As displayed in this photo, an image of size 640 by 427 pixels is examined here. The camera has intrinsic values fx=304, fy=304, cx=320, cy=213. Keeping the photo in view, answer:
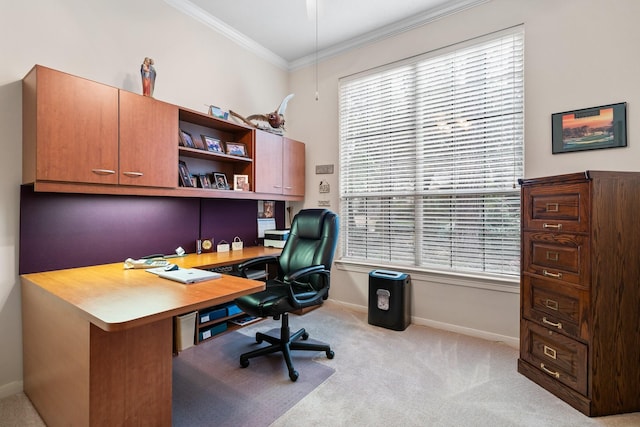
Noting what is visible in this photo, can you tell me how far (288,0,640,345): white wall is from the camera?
2.14 meters

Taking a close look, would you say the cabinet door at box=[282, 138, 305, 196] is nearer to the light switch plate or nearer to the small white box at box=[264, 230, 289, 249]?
the light switch plate

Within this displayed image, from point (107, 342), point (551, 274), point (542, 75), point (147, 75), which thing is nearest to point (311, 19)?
point (147, 75)

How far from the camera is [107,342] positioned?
134 cm

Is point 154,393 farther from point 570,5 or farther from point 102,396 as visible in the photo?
point 570,5

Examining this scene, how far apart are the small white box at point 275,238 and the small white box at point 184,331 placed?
1.17 meters

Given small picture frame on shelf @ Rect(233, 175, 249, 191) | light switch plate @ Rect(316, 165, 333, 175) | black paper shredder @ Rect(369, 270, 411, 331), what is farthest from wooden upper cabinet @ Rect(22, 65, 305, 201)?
black paper shredder @ Rect(369, 270, 411, 331)

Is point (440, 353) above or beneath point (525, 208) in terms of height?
beneath

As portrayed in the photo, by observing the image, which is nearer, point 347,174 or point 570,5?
point 570,5

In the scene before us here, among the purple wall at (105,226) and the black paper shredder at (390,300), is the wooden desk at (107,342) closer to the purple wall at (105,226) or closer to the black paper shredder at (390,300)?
the purple wall at (105,226)

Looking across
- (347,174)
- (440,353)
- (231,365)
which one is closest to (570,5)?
(347,174)

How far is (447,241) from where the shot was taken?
2.93m

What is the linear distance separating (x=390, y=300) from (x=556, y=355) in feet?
4.20

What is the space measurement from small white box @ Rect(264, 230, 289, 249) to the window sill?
2.77 ft

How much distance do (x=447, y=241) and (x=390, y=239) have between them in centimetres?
→ 58
